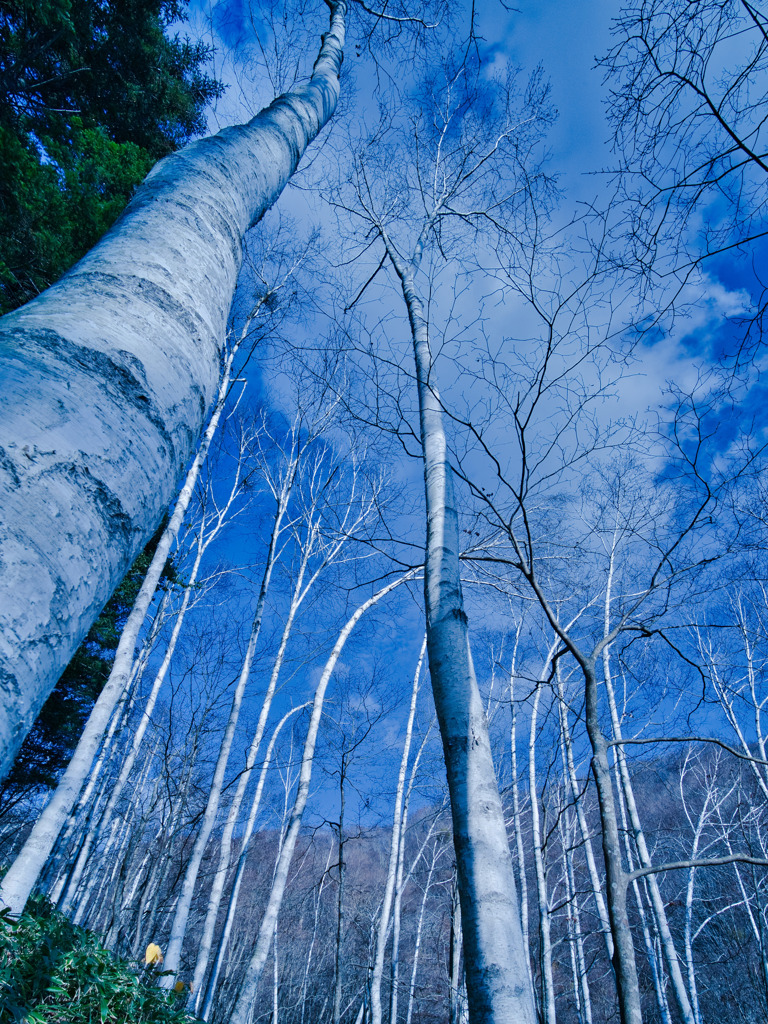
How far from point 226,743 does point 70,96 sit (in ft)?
34.0

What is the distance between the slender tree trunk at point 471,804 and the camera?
1.26 metres

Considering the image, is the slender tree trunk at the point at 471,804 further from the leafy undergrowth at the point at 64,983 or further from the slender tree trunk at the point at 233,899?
the slender tree trunk at the point at 233,899

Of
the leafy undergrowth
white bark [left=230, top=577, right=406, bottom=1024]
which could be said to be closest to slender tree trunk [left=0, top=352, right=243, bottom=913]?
the leafy undergrowth

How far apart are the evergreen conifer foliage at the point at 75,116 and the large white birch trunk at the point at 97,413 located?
5935mm

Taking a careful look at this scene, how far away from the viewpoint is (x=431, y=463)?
2639mm

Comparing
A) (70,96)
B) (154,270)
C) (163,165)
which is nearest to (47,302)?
(154,270)

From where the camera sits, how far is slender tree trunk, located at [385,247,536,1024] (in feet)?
4.13

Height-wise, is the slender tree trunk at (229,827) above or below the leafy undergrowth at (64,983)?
above

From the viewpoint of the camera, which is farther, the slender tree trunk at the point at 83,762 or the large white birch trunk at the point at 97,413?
the slender tree trunk at the point at 83,762

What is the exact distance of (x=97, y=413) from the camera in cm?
59

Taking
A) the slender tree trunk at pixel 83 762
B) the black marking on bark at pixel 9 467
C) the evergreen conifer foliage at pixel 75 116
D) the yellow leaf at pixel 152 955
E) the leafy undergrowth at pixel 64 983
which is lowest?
the leafy undergrowth at pixel 64 983

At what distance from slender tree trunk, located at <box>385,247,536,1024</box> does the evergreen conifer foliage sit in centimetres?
597

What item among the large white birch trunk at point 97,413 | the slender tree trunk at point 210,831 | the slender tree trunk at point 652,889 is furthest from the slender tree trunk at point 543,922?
the large white birch trunk at point 97,413

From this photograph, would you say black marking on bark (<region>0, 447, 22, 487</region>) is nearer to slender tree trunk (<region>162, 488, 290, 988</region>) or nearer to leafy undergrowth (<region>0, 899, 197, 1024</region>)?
leafy undergrowth (<region>0, 899, 197, 1024</region>)
